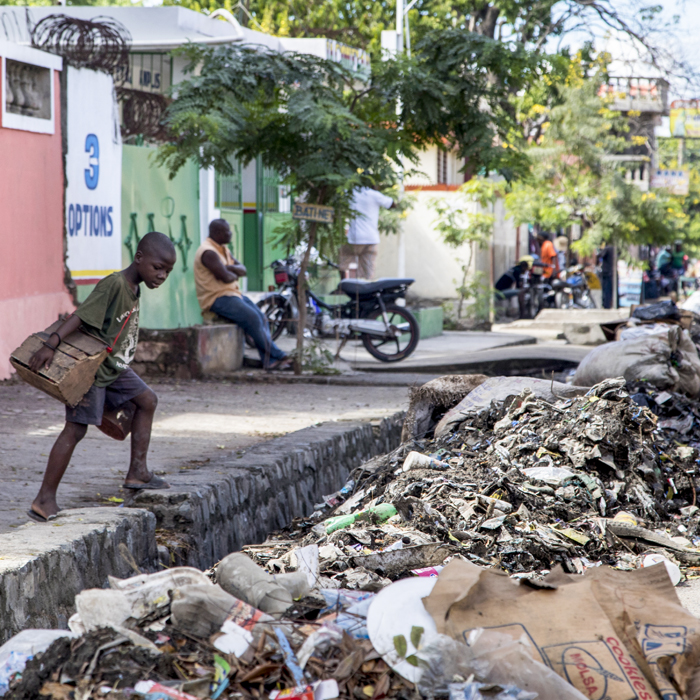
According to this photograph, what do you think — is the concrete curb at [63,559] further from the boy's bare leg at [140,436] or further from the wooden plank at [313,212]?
the wooden plank at [313,212]

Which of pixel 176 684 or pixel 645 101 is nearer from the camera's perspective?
pixel 176 684

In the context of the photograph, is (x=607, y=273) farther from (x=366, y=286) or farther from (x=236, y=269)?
(x=236, y=269)

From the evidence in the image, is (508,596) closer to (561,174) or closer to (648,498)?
(648,498)

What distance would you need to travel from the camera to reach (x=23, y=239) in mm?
7965

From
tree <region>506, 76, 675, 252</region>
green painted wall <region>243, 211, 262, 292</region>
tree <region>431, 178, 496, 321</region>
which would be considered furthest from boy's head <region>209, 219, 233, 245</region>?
tree <region>506, 76, 675, 252</region>

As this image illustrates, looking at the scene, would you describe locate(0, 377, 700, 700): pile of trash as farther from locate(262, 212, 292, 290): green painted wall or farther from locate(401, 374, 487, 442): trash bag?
locate(262, 212, 292, 290): green painted wall

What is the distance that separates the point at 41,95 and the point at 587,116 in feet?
48.0

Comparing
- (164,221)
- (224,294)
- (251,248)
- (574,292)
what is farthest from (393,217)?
(224,294)

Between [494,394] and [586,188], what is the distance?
49.8ft

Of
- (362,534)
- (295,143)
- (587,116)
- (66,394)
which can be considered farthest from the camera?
(587,116)

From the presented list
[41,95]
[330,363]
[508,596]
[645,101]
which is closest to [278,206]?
[330,363]

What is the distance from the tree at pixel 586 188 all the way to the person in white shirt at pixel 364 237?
26.9ft

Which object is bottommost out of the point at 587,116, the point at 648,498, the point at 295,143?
the point at 648,498

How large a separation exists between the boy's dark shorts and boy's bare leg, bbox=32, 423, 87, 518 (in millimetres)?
47
